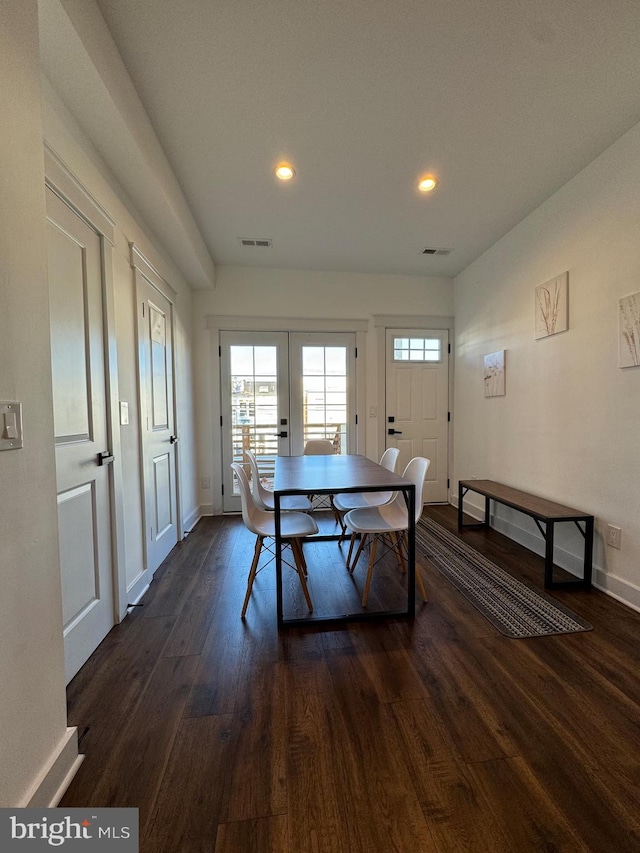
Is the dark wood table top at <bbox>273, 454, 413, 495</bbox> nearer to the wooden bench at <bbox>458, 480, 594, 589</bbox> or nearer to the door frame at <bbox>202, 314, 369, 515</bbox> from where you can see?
the wooden bench at <bbox>458, 480, 594, 589</bbox>

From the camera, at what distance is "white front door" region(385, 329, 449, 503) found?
427 centimetres

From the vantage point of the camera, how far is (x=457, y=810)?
1.02 meters

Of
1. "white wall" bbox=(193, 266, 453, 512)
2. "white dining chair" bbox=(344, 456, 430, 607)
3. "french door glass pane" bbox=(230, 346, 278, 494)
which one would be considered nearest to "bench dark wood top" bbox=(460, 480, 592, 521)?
"white dining chair" bbox=(344, 456, 430, 607)

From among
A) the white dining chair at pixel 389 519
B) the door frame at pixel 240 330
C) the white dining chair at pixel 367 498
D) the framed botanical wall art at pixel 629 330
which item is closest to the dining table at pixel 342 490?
the white dining chair at pixel 389 519

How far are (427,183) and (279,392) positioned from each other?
7.98 feet

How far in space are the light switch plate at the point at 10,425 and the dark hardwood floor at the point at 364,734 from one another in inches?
43.3

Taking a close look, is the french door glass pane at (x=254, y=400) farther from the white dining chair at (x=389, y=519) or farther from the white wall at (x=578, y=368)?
the white wall at (x=578, y=368)

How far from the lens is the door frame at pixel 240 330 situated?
156 inches

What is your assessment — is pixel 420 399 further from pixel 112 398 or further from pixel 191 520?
pixel 112 398

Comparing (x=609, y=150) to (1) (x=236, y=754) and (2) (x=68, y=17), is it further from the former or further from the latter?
(1) (x=236, y=754)

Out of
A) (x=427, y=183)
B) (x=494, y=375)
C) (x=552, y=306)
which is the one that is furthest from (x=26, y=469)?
(x=494, y=375)

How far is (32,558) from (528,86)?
9.66 ft

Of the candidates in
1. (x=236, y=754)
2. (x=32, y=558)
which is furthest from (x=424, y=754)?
(x=32, y=558)

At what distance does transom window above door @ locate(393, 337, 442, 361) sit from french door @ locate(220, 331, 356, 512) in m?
0.57
